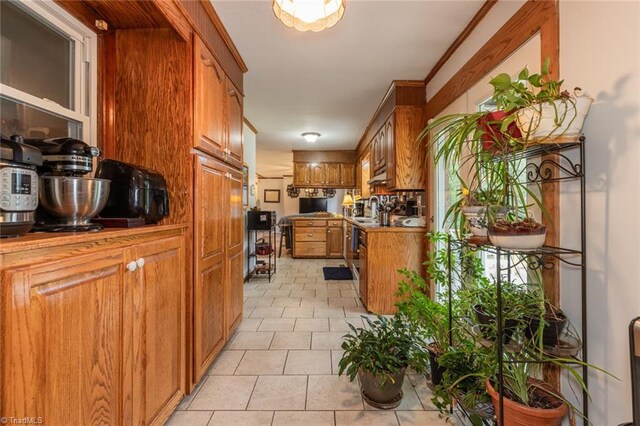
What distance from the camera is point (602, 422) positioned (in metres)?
1.14

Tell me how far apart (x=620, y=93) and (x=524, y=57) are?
0.67 m

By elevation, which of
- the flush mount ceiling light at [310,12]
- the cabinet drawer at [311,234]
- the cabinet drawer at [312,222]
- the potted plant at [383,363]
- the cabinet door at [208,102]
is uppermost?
the flush mount ceiling light at [310,12]

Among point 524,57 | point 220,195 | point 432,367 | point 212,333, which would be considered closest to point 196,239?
point 220,195

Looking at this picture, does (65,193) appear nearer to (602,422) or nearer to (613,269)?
(613,269)

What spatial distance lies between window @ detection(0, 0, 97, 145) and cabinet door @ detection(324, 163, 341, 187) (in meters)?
5.28

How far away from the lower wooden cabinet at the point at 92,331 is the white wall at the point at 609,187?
1.90 m

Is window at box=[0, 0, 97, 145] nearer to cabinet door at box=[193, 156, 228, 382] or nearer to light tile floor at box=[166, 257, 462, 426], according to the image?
cabinet door at box=[193, 156, 228, 382]

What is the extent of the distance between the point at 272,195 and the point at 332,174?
4680 millimetres

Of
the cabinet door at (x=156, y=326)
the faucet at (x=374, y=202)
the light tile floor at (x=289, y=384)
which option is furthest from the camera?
the faucet at (x=374, y=202)

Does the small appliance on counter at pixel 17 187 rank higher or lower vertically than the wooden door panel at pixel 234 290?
higher

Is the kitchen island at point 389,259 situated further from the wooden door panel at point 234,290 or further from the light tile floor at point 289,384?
the wooden door panel at point 234,290

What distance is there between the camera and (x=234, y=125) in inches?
98.6

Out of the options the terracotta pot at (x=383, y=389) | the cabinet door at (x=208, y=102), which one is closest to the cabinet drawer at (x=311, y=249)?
the cabinet door at (x=208, y=102)

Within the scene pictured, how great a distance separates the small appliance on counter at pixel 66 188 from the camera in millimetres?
1064
